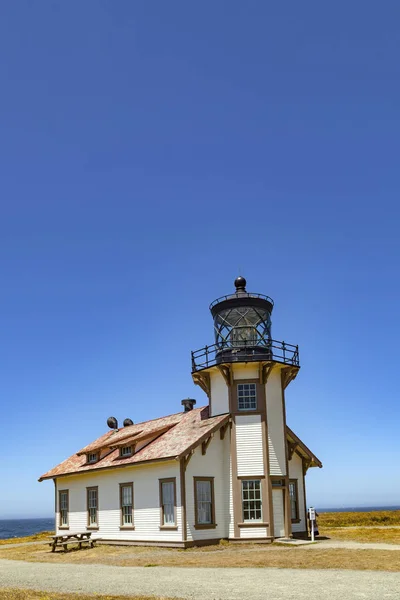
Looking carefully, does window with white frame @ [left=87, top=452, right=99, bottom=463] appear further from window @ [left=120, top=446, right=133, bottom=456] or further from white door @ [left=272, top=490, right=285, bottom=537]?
white door @ [left=272, top=490, right=285, bottom=537]

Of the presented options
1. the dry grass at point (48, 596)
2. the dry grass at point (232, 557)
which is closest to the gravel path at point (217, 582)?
the dry grass at point (48, 596)

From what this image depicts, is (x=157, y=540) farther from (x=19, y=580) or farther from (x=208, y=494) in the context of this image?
(x=19, y=580)

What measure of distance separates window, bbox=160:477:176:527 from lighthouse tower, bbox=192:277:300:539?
2501 mm

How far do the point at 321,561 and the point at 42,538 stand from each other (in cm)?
2545

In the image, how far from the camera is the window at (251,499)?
26.7m

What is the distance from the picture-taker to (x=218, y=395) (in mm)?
28766

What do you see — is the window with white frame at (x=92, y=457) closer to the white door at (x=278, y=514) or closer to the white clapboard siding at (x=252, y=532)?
the white clapboard siding at (x=252, y=532)

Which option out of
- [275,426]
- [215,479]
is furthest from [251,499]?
[275,426]

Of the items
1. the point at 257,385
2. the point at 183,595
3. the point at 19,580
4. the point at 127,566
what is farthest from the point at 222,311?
the point at 183,595

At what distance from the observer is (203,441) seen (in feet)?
87.0

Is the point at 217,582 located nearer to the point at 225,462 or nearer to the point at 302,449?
the point at 225,462

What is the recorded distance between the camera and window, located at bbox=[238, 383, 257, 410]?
27.8 meters

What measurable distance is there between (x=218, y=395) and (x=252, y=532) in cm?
597

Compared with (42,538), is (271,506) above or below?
above
